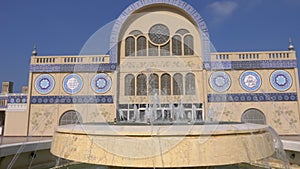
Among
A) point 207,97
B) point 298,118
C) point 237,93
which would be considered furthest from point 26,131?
point 298,118

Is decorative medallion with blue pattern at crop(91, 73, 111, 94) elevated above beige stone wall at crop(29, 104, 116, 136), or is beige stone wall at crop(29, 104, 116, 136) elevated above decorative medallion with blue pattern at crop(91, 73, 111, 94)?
decorative medallion with blue pattern at crop(91, 73, 111, 94)

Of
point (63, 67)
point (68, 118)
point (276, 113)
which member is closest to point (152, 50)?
point (63, 67)

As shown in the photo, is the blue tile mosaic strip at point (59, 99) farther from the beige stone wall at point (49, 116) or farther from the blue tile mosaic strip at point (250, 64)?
the blue tile mosaic strip at point (250, 64)

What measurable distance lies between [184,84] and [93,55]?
6.05 m

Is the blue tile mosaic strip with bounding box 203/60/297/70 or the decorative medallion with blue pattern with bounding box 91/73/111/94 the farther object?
the decorative medallion with blue pattern with bounding box 91/73/111/94

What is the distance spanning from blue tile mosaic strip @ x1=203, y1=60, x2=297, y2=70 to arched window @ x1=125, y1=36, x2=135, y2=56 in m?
4.65

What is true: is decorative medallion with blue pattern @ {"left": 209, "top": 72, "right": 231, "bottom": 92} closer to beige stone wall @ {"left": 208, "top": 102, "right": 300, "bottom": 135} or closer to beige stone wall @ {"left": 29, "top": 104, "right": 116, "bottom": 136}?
beige stone wall @ {"left": 208, "top": 102, "right": 300, "bottom": 135}

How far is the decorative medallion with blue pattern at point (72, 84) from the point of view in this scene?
1391 cm

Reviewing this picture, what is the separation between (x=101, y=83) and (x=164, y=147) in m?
10.9

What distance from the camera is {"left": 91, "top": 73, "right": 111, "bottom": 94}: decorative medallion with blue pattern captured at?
1386 cm

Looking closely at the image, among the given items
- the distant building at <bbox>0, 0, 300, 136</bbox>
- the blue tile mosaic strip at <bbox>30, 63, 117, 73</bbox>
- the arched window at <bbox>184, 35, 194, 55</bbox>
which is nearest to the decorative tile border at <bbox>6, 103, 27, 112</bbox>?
the distant building at <bbox>0, 0, 300, 136</bbox>

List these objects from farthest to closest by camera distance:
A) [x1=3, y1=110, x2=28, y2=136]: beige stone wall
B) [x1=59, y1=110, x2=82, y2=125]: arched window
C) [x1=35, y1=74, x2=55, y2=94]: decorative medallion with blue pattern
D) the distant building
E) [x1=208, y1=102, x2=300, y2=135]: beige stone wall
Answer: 1. [x1=35, y1=74, x2=55, y2=94]: decorative medallion with blue pattern
2. [x1=59, y1=110, x2=82, y2=125]: arched window
3. [x1=3, y1=110, x2=28, y2=136]: beige stone wall
4. the distant building
5. [x1=208, y1=102, x2=300, y2=135]: beige stone wall

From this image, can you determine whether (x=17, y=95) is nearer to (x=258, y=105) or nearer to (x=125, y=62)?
(x=125, y=62)

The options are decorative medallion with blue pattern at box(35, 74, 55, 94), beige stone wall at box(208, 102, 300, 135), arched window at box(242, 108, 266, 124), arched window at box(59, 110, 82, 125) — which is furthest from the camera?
decorative medallion with blue pattern at box(35, 74, 55, 94)
